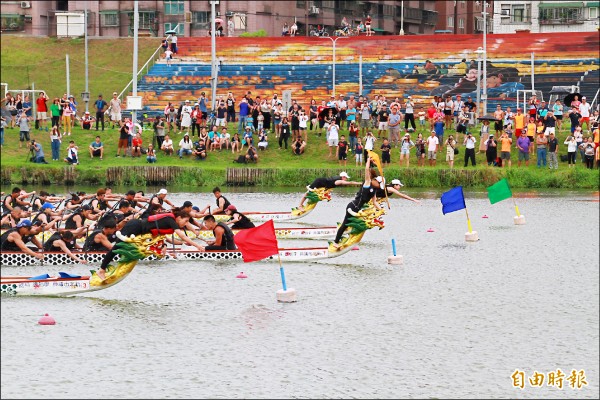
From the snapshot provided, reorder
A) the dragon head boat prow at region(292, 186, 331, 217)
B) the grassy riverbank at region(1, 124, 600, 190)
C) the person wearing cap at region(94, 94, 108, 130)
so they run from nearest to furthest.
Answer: the dragon head boat prow at region(292, 186, 331, 217) → the grassy riverbank at region(1, 124, 600, 190) → the person wearing cap at region(94, 94, 108, 130)

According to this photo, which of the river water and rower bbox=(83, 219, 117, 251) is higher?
rower bbox=(83, 219, 117, 251)

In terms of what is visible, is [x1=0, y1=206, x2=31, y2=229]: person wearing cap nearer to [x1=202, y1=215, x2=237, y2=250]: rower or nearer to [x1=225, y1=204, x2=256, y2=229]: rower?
[x1=202, y1=215, x2=237, y2=250]: rower

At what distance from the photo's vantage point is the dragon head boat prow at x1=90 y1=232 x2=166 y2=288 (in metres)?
Answer: 29.8

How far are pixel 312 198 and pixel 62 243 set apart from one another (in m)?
13.8

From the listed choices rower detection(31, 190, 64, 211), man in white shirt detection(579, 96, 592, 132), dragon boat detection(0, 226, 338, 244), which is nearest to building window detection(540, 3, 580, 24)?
man in white shirt detection(579, 96, 592, 132)

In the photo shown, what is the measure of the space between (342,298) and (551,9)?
266ft

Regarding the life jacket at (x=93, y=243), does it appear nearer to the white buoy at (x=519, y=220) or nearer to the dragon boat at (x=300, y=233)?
the dragon boat at (x=300, y=233)

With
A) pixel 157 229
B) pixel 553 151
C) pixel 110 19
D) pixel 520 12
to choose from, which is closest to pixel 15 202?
pixel 157 229

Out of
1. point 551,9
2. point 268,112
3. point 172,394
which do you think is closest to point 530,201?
point 268,112

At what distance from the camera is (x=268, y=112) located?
224 ft

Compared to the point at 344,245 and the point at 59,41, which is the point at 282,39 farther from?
the point at 344,245

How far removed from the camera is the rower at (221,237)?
36.0 m

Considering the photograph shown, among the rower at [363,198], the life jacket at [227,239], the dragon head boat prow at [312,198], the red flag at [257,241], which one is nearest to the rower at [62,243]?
the life jacket at [227,239]

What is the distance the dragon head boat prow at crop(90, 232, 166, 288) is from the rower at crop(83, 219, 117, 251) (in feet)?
14.0
